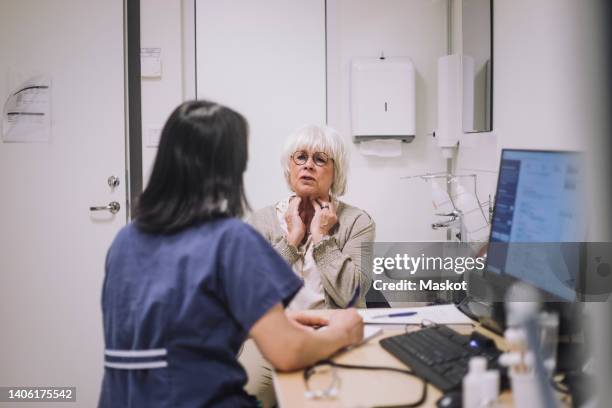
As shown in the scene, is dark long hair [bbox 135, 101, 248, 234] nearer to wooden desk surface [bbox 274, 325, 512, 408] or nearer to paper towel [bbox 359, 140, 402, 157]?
wooden desk surface [bbox 274, 325, 512, 408]

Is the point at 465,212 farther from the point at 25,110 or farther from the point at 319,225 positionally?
the point at 25,110

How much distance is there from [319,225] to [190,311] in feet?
3.36

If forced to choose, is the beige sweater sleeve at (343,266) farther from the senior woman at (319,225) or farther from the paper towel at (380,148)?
the paper towel at (380,148)

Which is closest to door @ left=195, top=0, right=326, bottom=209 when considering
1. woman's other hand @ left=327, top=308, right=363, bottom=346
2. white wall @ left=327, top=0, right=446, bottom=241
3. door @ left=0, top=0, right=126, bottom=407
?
white wall @ left=327, top=0, right=446, bottom=241

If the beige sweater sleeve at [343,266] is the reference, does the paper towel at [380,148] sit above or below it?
above

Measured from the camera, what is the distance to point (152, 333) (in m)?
0.98

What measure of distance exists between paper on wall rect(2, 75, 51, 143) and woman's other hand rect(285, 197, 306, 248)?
1.38 metres

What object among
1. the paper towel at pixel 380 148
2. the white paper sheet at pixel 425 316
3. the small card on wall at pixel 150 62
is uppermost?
the small card on wall at pixel 150 62

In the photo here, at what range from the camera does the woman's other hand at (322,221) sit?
6.36 ft

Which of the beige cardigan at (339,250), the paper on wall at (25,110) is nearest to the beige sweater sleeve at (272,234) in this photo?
the beige cardigan at (339,250)

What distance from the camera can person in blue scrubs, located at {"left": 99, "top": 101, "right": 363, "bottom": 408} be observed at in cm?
97

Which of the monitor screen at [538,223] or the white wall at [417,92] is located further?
the white wall at [417,92]

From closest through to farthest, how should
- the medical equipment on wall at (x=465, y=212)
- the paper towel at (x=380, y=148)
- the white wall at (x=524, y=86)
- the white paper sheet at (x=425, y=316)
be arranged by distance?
the white paper sheet at (x=425, y=316) < the white wall at (x=524, y=86) < the medical equipment on wall at (x=465, y=212) < the paper towel at (x=380, y=148)

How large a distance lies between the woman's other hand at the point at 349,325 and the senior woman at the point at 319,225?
55 centimetres
